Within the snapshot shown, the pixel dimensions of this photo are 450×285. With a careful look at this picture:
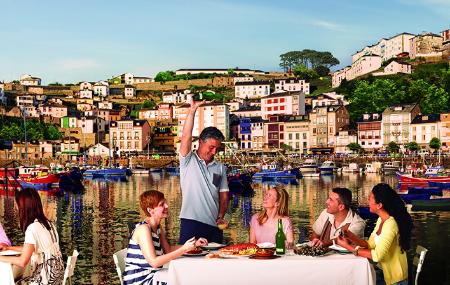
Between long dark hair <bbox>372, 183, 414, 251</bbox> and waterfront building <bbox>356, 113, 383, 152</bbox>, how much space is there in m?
90.5

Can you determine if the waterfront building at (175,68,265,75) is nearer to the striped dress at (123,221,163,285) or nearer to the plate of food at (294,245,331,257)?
the plate of food at (294,245,331,257)

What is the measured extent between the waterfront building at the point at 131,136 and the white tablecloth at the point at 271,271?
108 m

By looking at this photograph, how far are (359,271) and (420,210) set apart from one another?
25.3 metres

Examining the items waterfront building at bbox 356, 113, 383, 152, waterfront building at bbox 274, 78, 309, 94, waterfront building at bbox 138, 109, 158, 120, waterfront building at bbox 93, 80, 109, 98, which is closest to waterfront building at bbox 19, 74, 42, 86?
waterfront building at bbox 93, 80, 109, 98

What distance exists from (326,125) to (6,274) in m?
94.9

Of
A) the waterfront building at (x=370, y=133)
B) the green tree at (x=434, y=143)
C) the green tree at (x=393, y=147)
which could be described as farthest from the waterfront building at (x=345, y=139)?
the green tree at (x=434, y=143)

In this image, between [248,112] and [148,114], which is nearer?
[248,112]

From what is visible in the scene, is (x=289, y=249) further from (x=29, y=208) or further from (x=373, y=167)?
(x=373, y=167)

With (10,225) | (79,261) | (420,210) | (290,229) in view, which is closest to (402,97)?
(420,210)

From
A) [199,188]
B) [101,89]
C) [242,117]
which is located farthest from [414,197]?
[101,89]

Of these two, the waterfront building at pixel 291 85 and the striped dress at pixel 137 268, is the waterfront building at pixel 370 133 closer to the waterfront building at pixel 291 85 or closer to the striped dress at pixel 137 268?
the waterfront building at pixel 291 85

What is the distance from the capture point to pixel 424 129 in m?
90.6

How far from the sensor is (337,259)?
19.4ft

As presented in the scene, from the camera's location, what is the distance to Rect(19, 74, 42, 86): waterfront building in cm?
18548
